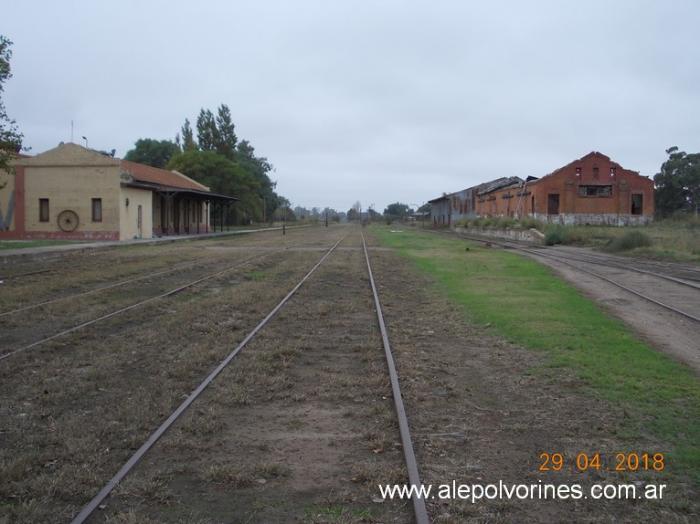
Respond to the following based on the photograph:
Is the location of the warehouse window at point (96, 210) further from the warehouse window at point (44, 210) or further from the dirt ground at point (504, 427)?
the dirt ground at point (504, 427)

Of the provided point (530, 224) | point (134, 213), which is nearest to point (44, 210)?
point (134, 213)

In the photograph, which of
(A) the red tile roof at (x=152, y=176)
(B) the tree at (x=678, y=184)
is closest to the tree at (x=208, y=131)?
(A) the red tile roof at (x=152, y=176)

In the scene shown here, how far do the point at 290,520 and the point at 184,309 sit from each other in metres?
8.87

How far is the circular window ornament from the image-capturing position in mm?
40688

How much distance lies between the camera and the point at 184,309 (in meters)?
12.2

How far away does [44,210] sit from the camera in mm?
41312

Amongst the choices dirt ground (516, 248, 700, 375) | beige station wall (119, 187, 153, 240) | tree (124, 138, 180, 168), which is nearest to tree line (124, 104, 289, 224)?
tree (124, 138, 180, 168)

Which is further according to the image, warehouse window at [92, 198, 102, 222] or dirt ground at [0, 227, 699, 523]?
warehouse window at [92, 198, 102, 222]

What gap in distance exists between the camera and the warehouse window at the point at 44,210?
4125 cm

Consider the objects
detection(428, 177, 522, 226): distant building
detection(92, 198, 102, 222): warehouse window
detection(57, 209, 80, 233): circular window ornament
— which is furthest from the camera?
detection(428, 177, 522, 226): distant building

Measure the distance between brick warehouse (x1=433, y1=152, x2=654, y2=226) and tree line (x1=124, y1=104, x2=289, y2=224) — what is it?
3326 centimetres

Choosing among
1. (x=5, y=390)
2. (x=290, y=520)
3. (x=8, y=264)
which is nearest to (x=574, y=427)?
(x=290, y=520)
